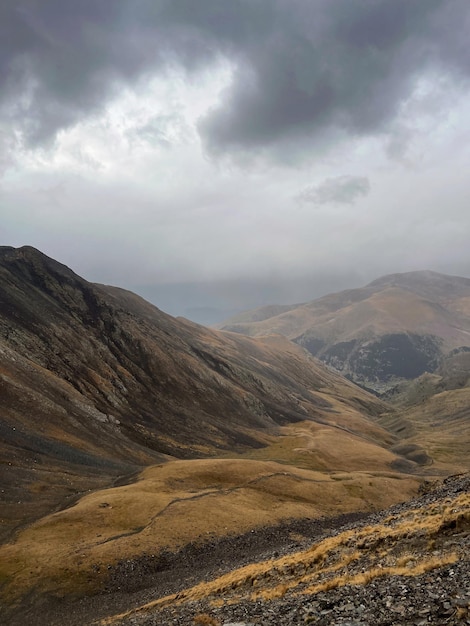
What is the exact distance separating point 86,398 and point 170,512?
207 ft

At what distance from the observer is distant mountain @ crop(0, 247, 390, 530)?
75.5 m

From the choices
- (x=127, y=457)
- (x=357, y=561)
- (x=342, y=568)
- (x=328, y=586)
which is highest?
(x=328, y=586)

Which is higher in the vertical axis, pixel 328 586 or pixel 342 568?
pixel 328 586

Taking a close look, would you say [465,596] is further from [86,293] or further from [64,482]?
[86,293]

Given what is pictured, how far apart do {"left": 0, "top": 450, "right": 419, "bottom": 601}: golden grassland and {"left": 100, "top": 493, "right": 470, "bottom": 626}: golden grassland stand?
534 inches

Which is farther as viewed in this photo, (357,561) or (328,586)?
(357,561)

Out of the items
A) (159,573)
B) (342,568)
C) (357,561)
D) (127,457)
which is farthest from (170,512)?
(127,457)

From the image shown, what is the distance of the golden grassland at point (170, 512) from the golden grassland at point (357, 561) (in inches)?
534

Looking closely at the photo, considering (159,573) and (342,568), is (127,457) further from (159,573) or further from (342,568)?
(342,568)

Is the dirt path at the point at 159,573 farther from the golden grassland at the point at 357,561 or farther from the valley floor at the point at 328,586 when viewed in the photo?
the golden grassland at the point at 357,561

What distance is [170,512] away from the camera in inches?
2223

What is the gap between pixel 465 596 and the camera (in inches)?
607

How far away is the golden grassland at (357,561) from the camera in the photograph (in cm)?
2167

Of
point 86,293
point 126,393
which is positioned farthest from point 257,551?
point 86,293
